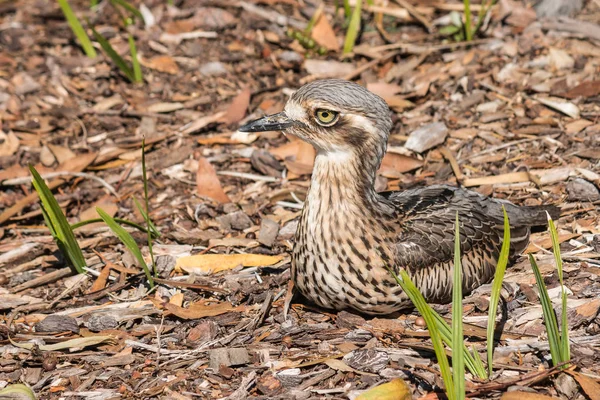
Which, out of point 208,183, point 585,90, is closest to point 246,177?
point 208,183

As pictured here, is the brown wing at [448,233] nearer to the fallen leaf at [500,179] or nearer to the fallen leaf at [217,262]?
the fallen leaf at [500,179]

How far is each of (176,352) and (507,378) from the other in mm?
1808

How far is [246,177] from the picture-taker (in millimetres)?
6969

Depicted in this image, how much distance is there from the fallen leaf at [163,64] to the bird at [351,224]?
11.4ft

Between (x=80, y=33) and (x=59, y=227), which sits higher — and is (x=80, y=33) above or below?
above

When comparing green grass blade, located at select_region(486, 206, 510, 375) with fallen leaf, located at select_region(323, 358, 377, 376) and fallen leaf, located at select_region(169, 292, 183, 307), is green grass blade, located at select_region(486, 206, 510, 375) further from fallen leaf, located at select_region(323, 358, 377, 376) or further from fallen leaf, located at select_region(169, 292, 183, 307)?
fallen leaf, located at select_region(169, 292, 183, 307)

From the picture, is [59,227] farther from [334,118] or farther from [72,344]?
[334,118]

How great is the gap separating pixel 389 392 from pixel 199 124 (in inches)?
155

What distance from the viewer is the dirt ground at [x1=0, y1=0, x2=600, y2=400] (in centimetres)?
476

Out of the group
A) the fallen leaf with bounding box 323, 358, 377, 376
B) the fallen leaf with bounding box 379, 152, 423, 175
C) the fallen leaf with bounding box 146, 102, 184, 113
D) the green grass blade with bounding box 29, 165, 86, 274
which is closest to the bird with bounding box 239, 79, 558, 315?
the fallen leaf with bounding box 323, 358, 377, 376

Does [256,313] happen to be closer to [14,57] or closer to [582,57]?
[582,57]

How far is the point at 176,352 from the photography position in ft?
16.2

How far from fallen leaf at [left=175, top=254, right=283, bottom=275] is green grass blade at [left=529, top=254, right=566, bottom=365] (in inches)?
85.1

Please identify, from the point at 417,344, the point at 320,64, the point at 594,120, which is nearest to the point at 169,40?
the point at 320,64
